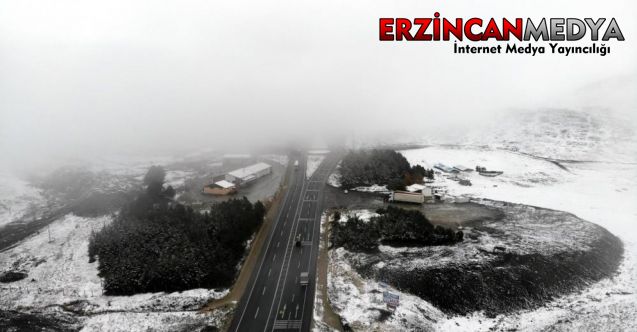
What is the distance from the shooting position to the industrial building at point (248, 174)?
102125mm

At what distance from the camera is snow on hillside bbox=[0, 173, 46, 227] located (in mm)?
83750

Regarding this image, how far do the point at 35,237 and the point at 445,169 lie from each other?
10465 cm

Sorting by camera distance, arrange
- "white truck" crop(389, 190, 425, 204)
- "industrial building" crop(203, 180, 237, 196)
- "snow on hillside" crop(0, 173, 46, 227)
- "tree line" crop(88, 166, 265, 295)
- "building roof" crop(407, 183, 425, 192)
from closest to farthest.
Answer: "tree line" crop(88, 166, 265, 295)
"snow on hillside" crop(0, 173, 46, 227)
"white truck" crop(389, 190, 425, 204)
"building roof" crop(407, 183, 425, 192)
"industrial building" crop(203, 180, 237, 196)

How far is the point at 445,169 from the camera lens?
113312 mm

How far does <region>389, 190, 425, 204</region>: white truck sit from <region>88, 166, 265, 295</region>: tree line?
3215 centimetres

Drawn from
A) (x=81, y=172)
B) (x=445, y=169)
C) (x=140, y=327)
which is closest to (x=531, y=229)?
(x=445, y=169)

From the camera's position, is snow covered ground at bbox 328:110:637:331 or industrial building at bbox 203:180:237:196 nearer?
snow covered ground at bbox 328:110:637:331

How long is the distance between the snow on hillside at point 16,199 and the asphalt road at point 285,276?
60.4 m

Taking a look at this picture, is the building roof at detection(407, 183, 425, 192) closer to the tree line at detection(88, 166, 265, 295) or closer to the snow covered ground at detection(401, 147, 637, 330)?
the snow covered ground at detection(401, 147, 637, 330)

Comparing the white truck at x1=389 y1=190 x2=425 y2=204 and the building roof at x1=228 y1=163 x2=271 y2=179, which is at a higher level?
the building roof at x1=228 y1=163 x2=271 y2=179

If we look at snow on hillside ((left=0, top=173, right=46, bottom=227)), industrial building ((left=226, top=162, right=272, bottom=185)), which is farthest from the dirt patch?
snow on hillside ((left=0, top=173, right=46, bottom=227))

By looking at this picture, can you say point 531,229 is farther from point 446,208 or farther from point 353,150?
point 353,150

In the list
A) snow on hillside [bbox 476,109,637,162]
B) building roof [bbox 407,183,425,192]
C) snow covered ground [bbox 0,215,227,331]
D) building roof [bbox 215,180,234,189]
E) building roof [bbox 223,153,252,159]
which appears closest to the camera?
snow covered ground [bbox 0,215,227,331]

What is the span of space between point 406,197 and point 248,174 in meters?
45.6
